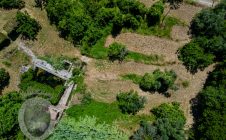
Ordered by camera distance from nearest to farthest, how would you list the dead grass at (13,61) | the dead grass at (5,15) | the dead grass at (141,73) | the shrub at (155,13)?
the dead grass at (13,61) → the dead grass at (141,73) → the shrub at (155,13) → the dead grass at (5,15)

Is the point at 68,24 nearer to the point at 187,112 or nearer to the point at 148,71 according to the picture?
the point at 148,71

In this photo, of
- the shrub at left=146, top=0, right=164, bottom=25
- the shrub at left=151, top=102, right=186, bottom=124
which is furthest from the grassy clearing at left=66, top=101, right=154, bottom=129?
the shrub at left=146, top=0, right=164, bottom=25

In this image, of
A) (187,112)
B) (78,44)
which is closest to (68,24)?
(78,44)

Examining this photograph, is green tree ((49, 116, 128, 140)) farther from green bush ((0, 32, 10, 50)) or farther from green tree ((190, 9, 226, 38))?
green tree ((190, 9, 226, 38))

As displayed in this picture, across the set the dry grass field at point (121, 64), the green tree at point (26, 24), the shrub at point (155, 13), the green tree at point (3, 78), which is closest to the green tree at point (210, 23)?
the dry grass field at point (121, 64)

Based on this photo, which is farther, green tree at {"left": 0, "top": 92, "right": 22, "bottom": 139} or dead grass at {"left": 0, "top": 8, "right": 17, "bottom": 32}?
dead grass at {"left": 0, "top": 8, "right": 17, "bottom": 32}

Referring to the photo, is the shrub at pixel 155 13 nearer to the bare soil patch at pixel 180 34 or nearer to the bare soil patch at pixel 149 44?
the bare soil patch at pixel 149 44
